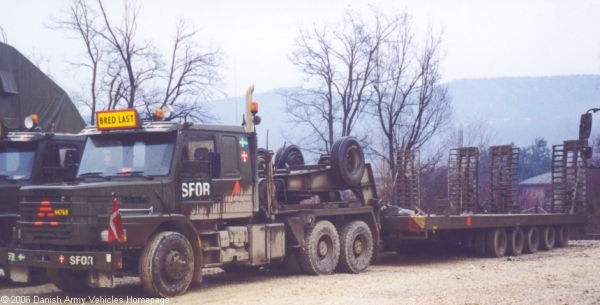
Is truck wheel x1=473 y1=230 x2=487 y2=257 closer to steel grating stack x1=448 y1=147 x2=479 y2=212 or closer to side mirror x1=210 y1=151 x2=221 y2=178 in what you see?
steel grating stack x1=448 y1=147 x2=479 y2=212

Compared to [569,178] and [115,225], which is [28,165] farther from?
[569,178]

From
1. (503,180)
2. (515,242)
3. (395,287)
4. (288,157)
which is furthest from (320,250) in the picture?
(503,180)

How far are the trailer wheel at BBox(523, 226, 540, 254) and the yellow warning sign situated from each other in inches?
512

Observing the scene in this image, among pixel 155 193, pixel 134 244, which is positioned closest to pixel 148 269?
pixel 134 244

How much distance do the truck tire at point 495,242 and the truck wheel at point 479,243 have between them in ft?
0.36

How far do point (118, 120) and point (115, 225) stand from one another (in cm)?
210

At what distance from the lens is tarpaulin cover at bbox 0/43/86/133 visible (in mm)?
22359

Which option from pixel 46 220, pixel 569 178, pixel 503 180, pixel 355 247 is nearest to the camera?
pixel 46 220

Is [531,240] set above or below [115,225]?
below

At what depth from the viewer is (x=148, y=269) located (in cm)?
1115

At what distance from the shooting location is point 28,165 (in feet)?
44.5

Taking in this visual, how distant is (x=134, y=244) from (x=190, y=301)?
3.80 ft

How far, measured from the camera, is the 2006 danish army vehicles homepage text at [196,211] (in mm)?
11180

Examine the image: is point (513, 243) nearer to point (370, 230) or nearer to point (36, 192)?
point (370, 230)
